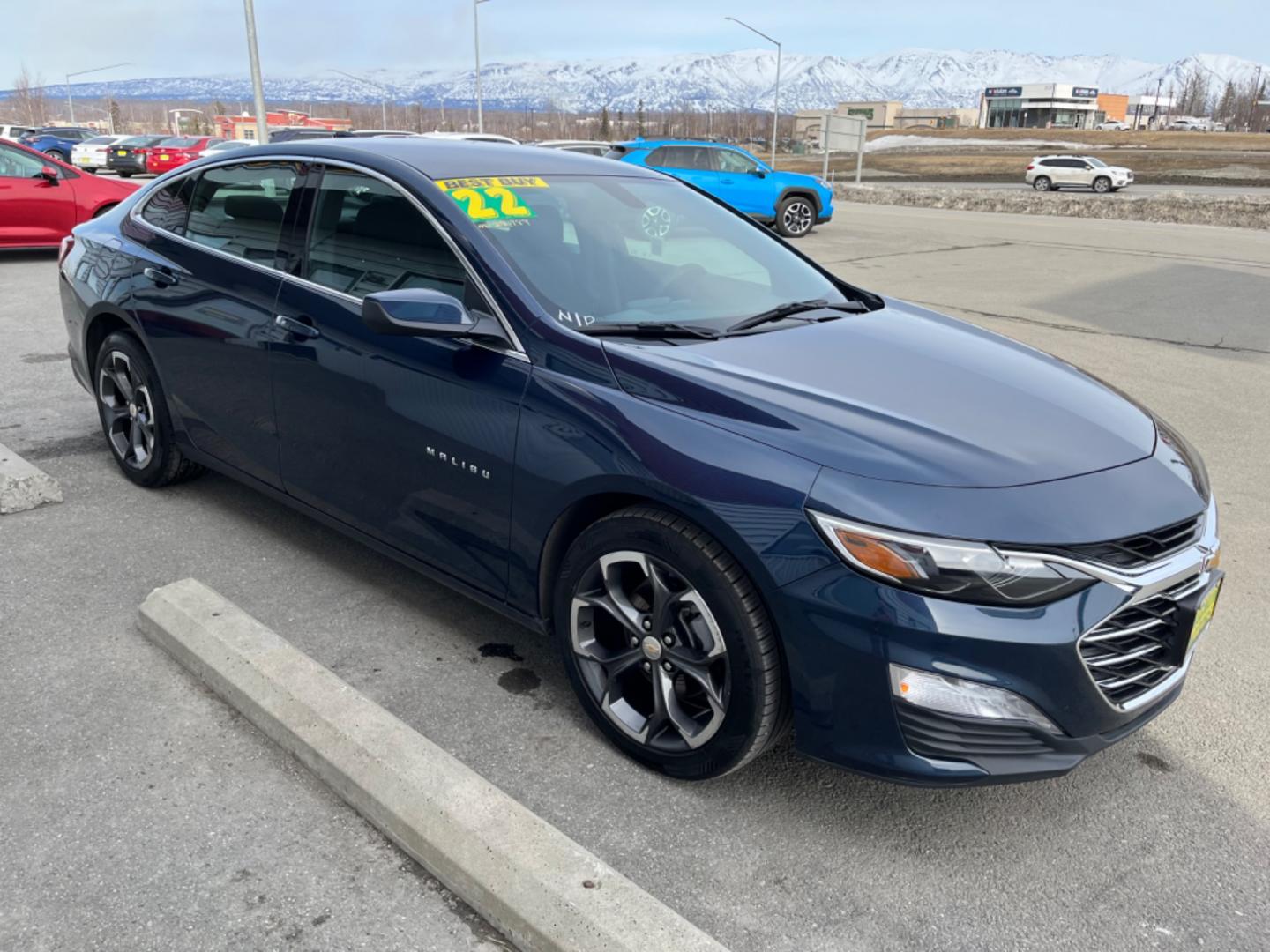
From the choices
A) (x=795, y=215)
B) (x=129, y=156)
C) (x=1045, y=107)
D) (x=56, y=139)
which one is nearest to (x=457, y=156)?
(x=795, y=215)

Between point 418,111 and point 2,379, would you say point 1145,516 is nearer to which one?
point 2,379

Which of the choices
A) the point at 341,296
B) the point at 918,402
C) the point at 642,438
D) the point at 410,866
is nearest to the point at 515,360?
the point at 642,438

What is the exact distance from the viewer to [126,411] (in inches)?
Result: 192

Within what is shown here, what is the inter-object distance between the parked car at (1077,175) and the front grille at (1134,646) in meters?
42.7

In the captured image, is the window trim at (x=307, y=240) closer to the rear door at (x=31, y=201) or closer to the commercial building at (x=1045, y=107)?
the rear door at (x=31, y=201)

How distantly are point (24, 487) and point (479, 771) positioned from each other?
3.01 metres

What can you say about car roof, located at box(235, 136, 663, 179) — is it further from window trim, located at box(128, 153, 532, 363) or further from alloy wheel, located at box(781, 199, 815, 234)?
alloy wheel, located at box(781, 199, 815, 234)

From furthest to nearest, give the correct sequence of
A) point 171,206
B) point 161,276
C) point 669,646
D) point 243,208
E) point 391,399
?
point 171,206 < point 161,276 < point 243,208 < point 391,399 < point 669,646

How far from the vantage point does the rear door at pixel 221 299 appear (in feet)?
12.8

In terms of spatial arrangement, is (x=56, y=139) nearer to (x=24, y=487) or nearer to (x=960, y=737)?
(x=24, y=487)

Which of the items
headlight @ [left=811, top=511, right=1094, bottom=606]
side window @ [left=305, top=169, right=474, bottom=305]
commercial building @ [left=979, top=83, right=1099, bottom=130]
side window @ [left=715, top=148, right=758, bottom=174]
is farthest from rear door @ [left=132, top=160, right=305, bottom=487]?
commercial building @ [left=979, top=83, right=1099, bottom=130]

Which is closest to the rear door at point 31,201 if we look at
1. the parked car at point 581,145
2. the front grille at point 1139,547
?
the parked car at point 581,145

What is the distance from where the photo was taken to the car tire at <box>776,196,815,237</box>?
18938 mm

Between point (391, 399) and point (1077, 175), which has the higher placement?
point (391, 399)
